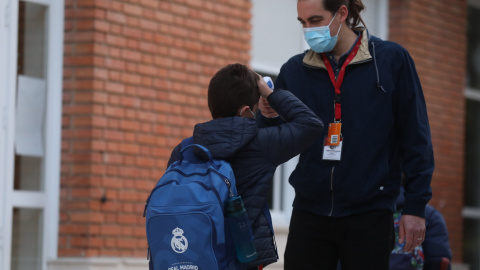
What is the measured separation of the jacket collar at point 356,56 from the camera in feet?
14.7

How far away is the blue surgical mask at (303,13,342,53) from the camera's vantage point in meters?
A: 4.50

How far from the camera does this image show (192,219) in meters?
3.78

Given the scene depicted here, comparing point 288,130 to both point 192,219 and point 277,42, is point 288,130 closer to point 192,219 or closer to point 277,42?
point 192,219

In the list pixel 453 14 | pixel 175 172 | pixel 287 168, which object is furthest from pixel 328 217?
pixel 453 14

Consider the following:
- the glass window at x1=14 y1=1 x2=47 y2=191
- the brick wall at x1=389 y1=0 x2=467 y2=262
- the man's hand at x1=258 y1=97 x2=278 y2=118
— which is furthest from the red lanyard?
the brick wall at x1=389 y1=0 x2=467 y2=262

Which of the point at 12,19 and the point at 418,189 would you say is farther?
the point at 12,19

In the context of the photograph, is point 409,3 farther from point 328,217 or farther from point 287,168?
point 328,217

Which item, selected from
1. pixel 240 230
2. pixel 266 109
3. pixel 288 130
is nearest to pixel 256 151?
pixel 288 130

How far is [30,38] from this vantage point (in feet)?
25.5

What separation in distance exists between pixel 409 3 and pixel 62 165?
5152 mm

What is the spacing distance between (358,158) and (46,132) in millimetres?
3893

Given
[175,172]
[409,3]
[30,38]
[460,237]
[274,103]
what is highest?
[409,3]

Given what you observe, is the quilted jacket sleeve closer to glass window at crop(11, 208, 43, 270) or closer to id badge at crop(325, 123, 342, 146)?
id badge at crop(325, 123, 342, 146)

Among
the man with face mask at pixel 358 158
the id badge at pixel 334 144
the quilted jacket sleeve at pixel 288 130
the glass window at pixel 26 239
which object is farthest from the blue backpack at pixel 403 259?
the glass window at pixel 26 239
